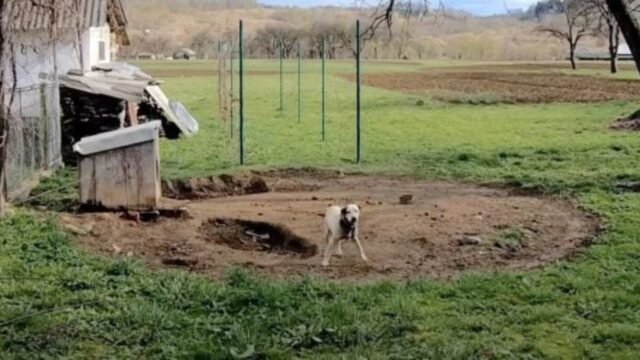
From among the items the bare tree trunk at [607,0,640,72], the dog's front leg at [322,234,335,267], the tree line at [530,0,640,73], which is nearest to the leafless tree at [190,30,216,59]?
the tree line at [530,0,640,73]

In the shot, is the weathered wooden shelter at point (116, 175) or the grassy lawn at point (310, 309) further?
the weathered wooden shelter at point (116, 175)

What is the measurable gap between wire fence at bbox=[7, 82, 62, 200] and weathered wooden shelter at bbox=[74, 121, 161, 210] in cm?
99

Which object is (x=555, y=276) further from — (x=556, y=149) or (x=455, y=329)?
(x=556, y=149)

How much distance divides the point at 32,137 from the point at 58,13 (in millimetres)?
3237

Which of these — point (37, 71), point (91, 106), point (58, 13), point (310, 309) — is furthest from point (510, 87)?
point (310, 309)

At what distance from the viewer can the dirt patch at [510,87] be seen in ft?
102

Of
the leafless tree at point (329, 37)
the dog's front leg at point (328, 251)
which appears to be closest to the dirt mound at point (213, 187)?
the dog's front leg at point (328, 251)

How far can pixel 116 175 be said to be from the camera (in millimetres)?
9695

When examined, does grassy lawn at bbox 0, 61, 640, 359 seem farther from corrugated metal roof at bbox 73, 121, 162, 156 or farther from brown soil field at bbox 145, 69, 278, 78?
brown soil field at bbox 145, 69, 278, 78

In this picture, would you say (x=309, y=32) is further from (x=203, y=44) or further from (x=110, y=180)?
(x=110, y=180)

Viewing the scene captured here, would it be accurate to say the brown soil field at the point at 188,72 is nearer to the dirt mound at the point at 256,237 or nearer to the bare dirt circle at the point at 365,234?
Answer: the bare dirt circle at the point at 365,234

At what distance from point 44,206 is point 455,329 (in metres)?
5.97

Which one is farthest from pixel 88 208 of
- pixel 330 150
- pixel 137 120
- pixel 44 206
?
pixel 137 120

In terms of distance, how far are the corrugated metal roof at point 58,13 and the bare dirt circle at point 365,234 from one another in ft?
7.19
